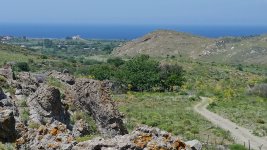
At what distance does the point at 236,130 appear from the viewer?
3772 centimetres

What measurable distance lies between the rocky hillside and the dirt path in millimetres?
12670

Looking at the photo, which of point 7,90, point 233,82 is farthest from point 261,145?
point 233,82

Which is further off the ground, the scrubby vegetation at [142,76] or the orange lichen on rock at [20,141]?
the orange lichen on rock at [20,141]

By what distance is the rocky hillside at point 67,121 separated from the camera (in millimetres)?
11461

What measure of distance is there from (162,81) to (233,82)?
81.5ft

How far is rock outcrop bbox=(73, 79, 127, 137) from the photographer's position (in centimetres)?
2105

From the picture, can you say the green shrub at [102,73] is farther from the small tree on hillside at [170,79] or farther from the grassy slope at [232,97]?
the grassy slope at [232,97]

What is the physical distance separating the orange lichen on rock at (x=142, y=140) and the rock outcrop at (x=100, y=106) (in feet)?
29.3

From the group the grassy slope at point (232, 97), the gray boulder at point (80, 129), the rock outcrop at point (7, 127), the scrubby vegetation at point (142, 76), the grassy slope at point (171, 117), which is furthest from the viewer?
the scrubby vegetation at point (142, 76)

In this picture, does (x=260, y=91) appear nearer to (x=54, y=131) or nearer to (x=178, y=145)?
(x=54, y=131)

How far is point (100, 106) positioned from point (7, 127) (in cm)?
754

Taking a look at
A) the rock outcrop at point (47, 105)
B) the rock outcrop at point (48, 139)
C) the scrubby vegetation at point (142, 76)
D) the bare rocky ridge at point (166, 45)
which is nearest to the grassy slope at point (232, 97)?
the scrubby vegetation at point (142, 76)

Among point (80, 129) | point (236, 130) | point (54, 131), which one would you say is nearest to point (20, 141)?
point (54, 131)

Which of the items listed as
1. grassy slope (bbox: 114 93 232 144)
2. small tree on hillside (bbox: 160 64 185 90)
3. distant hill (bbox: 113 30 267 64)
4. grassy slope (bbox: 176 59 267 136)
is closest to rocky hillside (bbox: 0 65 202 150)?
grassy slope (bbox: 114 93 232 144)
